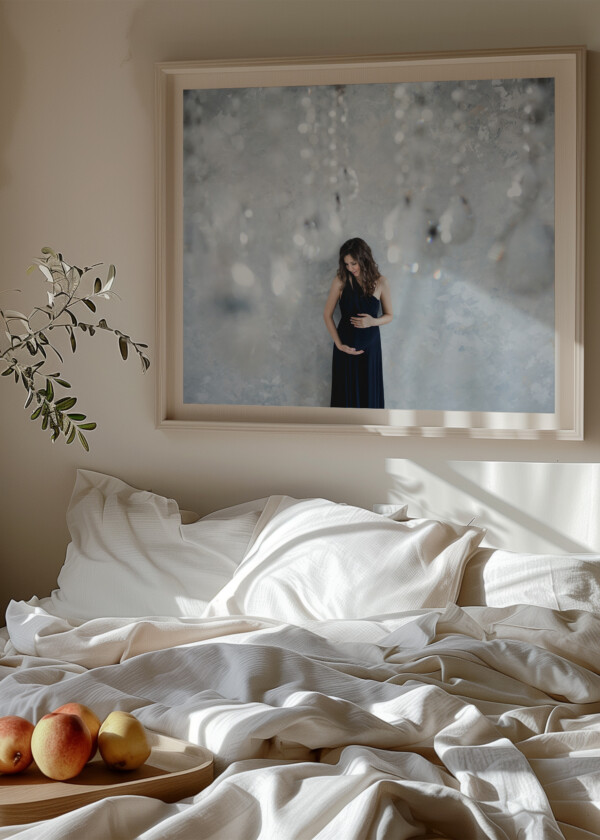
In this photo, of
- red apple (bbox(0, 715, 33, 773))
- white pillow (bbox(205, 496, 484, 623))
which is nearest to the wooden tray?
red apple (bbox(0, 715, 33, 773))

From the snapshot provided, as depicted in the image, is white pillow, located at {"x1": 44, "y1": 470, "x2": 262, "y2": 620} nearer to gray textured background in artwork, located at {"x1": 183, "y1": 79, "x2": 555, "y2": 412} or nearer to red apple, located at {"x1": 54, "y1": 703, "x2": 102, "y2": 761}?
gray textured background in artwork, located at {"x1": 183, "y1": 79, "x2": 555, "y2": 412}

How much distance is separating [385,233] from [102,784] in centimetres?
201

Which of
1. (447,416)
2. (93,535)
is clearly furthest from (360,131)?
(93,535)

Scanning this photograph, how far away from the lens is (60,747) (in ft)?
4.08

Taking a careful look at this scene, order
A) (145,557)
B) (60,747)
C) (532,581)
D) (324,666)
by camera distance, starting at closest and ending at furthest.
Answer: (60,747) → (324,666) → (532,581) → (145,557)

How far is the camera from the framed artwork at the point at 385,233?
8.92 ft

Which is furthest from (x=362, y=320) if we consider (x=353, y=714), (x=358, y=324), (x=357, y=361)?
(x=353, y=714)

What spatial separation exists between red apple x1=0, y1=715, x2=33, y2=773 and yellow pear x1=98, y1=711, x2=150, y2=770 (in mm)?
106

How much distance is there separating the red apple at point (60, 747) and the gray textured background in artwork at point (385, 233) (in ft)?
Answer: 5.79

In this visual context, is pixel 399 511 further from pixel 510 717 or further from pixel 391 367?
pixel 510 717

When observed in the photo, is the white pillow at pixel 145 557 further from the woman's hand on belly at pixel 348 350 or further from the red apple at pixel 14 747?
the red apple at pixel 14 747

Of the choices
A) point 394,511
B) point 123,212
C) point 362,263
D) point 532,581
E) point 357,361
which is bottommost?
point 532,581

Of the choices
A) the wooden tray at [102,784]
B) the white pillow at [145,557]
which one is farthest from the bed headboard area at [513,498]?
the wooden tray at [102,784]

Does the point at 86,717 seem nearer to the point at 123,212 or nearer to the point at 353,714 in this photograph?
the point at 353,714
